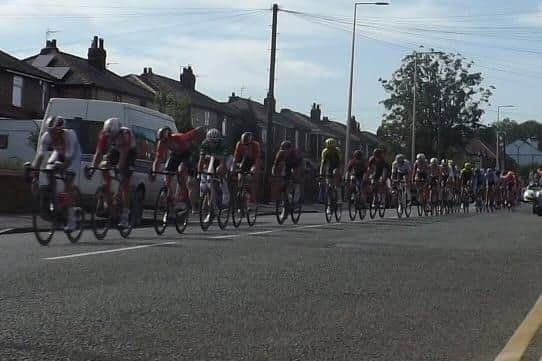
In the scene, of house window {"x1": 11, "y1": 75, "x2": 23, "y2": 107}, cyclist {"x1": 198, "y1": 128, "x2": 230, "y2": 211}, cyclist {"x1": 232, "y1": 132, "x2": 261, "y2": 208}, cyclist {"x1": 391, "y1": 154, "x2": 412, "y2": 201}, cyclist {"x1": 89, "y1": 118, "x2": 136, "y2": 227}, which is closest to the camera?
cyclist {"x1": 89, "y1": 118, "x2": 136, "y2": 227}

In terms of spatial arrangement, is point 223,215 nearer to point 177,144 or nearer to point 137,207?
point 177,144

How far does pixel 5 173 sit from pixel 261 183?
16957 millimetres

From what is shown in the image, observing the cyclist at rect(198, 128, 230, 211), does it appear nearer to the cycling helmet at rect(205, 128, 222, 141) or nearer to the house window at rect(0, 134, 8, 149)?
the cycling helmet at rect(205, 128, 222, 141)

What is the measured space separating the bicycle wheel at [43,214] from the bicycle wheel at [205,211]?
343cm

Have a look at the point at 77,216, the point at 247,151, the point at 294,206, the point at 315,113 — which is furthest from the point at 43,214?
the point at 315,113

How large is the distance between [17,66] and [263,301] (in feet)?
144

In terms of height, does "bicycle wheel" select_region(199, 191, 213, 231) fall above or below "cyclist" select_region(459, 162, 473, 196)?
below

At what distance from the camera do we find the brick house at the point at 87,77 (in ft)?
182

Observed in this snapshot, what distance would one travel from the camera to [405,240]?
46.8 feet

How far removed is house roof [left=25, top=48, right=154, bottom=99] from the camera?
55906 millimetres

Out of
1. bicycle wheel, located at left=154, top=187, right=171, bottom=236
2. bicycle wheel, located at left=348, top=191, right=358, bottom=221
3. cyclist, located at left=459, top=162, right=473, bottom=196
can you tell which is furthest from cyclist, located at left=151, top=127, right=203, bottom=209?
cyclist, located at left=459, top=162, right=473, bottom=196

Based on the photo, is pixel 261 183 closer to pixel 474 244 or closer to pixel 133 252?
pixel 474 244

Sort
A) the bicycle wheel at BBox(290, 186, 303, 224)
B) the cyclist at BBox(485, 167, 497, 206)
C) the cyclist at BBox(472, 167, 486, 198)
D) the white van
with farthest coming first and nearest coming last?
the cyclist at BBox(485, 167, 497, 206) < the cyclist at BBox(472, 167, 486, 198) < the white van < the bicycle wheel at BBox(290, 186, 303, 224)

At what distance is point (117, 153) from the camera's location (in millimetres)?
12859
